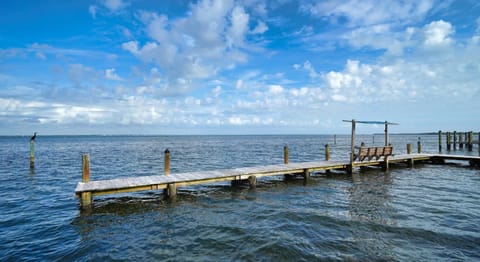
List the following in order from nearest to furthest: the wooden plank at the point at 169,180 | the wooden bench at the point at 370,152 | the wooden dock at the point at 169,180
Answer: the wooden dock at the point at 169,180, the wooden plank at the point at 169,180, the wooden bench at the point at 370,152

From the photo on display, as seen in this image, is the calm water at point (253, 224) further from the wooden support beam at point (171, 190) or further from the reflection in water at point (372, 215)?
the wooden support beam at point (171, 190)

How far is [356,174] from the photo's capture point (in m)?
19.3

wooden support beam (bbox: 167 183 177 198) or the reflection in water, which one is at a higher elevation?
wooden support beam (bbox: 167 183 177 198)

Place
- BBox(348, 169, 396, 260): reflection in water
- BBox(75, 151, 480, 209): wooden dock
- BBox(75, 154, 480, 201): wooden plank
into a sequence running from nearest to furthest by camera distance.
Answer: BBox(348, 169, 396, 260): reflection in water, BBox(75, 151, 480, 209): wooden dock, BBox(75, 154, 480, 201): wooden plank

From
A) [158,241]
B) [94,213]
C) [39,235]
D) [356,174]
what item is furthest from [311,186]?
[39,235]

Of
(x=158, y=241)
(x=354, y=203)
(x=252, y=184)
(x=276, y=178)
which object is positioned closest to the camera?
(x=158, y=241)

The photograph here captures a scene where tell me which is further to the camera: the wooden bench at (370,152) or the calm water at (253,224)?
the wooden bench at (370,152)

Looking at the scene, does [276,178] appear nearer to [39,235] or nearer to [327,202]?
[327,202]

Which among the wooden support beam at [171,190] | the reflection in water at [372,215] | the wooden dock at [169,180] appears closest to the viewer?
the reflection in water at [372,215]

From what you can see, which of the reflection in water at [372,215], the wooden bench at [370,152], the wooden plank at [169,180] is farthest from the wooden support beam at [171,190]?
the wooden bench at [370,152]

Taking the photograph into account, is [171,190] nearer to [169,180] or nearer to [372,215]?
[169,180]

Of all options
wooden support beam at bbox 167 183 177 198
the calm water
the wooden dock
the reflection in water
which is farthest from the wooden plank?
the reflection in water

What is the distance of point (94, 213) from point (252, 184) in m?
7.94

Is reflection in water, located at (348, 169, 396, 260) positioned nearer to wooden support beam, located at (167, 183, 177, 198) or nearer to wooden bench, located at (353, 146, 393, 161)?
wooden bench, located at (353, 146, 393, 161)
